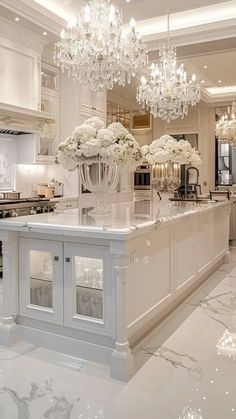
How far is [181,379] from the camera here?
2418 mm

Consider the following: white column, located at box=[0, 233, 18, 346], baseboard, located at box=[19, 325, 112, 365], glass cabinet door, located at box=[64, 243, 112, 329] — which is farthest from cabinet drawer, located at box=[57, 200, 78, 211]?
glass cabinet door, located at box=[64, 243, 112, 329]

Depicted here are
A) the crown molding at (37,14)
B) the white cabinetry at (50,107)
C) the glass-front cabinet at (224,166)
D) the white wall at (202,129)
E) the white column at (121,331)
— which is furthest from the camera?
the glass-front cabinet at (224,166)

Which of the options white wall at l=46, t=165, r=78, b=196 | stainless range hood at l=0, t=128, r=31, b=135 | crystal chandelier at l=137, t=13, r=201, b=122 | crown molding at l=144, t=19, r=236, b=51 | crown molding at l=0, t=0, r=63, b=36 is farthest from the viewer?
white wall at l=46, t=165, r=78, b=196

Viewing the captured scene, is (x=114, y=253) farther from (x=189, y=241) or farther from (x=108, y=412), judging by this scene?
(x=189, y=241)

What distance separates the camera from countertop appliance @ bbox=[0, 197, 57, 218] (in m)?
5.00

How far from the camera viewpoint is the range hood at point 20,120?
5168 millimetres

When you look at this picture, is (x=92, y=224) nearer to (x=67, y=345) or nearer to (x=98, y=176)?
(x=98, y=176)

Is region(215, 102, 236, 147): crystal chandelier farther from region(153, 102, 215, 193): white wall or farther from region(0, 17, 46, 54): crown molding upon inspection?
region(0, 17, 46, 54): crown molding

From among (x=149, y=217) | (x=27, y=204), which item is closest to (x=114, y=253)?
(x=149, y=217)

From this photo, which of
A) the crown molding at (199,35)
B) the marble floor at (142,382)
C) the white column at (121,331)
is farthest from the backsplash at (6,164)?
the white column at (121,331)

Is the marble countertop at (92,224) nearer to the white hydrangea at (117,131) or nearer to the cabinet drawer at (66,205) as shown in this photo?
the white hydrangea at (117,131)

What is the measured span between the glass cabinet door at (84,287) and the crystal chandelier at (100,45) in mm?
2534

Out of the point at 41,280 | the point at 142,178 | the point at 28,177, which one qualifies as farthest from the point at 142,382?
the point at 142,178

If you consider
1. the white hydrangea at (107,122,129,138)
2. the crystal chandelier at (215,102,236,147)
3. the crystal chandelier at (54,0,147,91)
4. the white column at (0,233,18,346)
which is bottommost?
the white column at (0,233,18,346)
